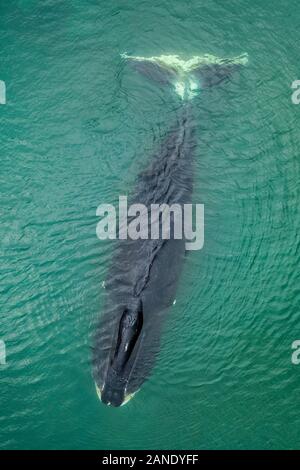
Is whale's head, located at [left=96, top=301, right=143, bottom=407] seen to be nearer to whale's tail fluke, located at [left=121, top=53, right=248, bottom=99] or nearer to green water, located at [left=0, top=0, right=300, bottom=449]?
green water, located at [left=0, top=0, right=300, bottom=449]

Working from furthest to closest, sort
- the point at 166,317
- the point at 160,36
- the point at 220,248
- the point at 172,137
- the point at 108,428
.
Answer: the point at 160,36
the point at 172,137
the point at 220,248
the point at 166,317
the point at 108,428

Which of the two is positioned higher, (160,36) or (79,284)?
(160,36)

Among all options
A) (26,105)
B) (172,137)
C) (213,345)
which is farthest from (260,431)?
(26,105)

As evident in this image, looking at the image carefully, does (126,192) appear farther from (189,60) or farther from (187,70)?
(189,60)

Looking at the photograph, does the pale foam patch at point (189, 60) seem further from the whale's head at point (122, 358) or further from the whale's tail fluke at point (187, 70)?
the whale's head at point (122, 358)

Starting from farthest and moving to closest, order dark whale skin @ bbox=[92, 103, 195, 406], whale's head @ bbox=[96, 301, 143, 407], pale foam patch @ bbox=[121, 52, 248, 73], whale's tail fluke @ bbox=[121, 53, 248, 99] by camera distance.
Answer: pale foam patch @ bbox=[121, 52, 248, 73], whale's tail fluke @ bbox=[121, 53, 248, 99], dark whale skin @ bbox=[92, 103, 195, 406], whale's head @ bbox=[96, 301, 143, 407]

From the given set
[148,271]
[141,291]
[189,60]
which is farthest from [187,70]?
[141,291]

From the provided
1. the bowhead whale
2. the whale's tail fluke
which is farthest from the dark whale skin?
the whale's tail fluke

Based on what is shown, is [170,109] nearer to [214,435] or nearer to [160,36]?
[160,36]
